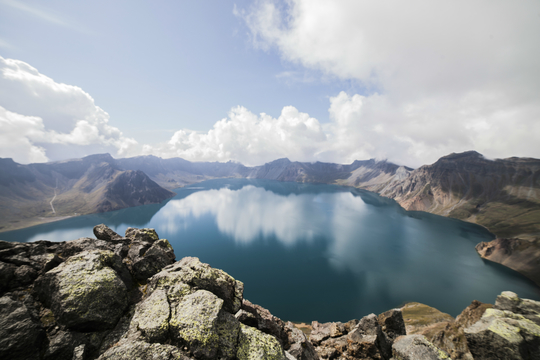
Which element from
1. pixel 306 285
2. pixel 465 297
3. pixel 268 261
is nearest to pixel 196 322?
pixel 306 285

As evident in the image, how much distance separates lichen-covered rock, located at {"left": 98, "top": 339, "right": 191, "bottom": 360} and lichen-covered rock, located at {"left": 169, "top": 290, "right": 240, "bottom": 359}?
0.65 metres

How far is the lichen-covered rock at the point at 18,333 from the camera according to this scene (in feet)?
24.7

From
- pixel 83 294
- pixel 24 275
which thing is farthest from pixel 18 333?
pixel 24 275

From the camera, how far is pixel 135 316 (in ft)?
34.1

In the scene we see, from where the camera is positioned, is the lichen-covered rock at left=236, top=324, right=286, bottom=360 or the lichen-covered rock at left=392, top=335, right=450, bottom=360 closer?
the lichen-covered rock at left=236, top=324, right=286, bottom=360

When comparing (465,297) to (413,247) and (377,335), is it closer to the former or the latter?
(413,247)

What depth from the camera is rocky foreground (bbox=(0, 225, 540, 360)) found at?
845 centimetres

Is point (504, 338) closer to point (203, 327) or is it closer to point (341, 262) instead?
point (203, 327)

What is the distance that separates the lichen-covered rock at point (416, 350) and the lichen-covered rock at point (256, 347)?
37.1ft

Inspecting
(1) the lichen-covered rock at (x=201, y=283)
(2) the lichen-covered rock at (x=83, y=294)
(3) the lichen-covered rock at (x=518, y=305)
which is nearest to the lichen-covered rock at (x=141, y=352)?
(2) the lichen-covered rock at (x=83, y=294)

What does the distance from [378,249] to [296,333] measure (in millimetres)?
88840

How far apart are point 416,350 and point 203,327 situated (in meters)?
16.8

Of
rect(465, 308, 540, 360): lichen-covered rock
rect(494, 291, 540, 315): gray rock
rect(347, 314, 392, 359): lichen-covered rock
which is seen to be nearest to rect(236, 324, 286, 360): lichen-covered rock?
rect(347, 314, 392, 359): lichen-covered rock

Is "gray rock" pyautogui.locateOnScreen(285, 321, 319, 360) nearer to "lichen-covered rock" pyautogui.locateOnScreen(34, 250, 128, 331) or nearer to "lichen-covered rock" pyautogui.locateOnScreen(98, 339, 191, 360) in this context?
"lichen-covered rock" pyautogui.locateOnScreen(98, 339, 191, 360)
